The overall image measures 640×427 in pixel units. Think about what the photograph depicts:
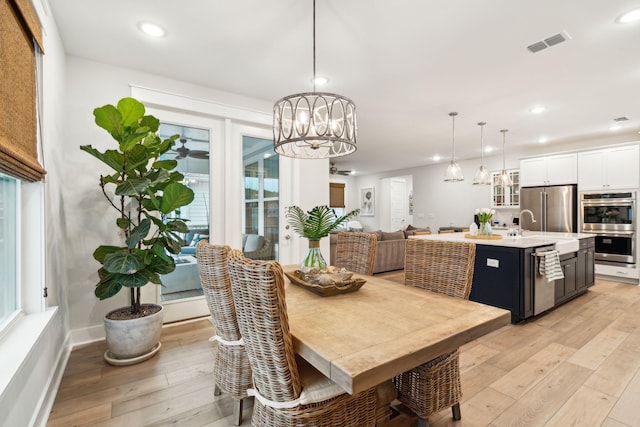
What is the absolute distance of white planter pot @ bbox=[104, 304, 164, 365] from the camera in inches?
93.1

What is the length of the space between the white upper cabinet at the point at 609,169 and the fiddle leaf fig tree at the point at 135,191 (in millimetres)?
6558

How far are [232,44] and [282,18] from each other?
1.88 feet

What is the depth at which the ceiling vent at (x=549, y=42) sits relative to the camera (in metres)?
2.39

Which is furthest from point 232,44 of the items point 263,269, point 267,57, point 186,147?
point 263,269

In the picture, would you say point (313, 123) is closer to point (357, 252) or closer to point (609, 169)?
point (357, 252)

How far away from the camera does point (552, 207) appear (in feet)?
18.7

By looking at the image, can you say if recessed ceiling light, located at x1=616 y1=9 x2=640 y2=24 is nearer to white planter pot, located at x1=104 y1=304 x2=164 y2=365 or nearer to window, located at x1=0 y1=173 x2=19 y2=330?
window, located at x1=0 y1=173 x2=19 y2=330

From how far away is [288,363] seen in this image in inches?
43.9

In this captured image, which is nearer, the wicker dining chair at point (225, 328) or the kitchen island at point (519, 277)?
the wicker dining chair at point (225, 328)

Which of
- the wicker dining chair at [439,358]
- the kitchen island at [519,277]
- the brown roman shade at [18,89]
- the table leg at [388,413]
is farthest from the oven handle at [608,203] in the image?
the brown roman shade at [18,89]

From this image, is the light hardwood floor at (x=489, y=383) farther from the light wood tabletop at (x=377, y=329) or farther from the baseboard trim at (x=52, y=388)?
the light wood tabletop at (x=377, y=329)

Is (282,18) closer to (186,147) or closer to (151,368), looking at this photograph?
(186,147)

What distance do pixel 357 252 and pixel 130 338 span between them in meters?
1.93

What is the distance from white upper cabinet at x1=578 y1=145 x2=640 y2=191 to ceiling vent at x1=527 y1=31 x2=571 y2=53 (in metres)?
3.99
